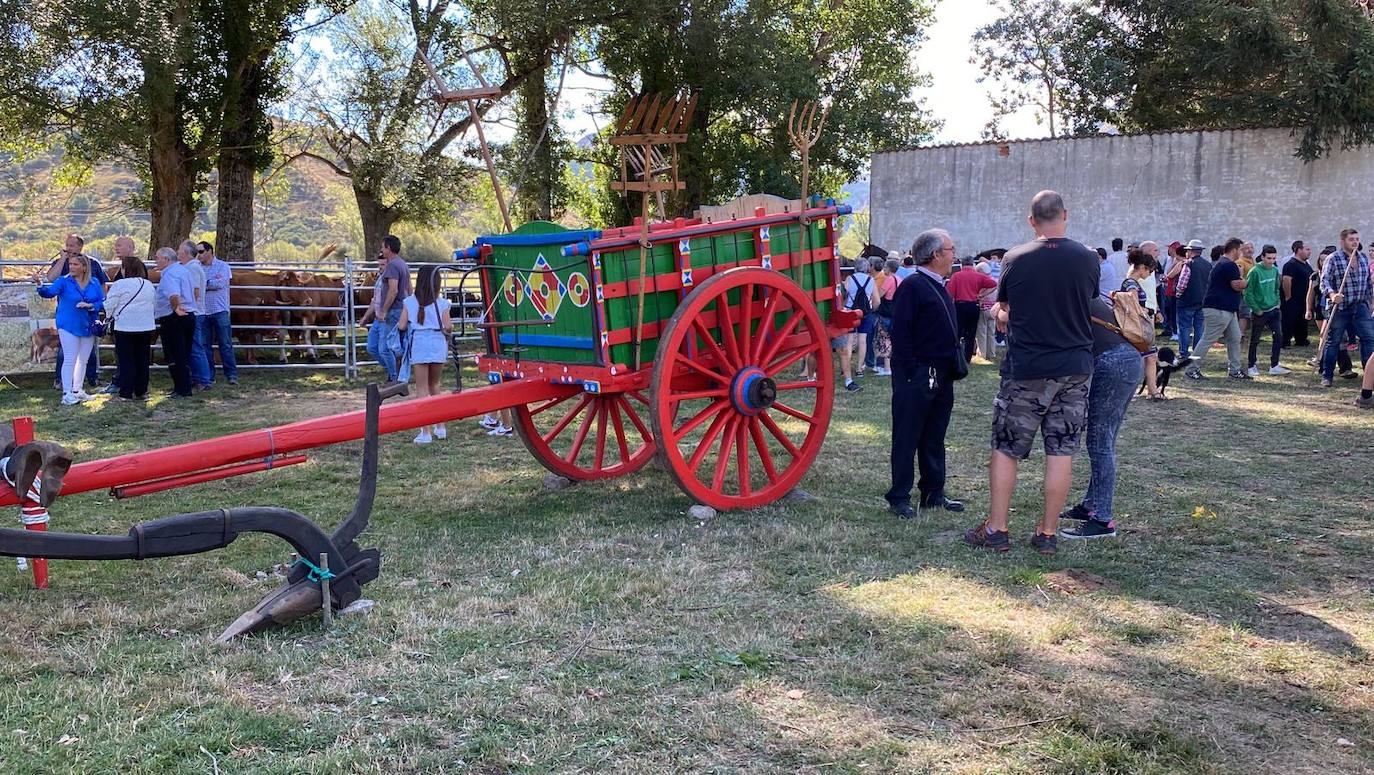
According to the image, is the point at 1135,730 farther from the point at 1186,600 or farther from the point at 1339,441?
the point at 1339,441

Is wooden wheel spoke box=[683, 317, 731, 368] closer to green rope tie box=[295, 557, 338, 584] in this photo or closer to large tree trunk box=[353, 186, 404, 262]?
green rope tie box=[295, 557, 338, 584]

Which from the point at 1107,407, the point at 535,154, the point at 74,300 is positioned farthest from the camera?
the point at 535,154

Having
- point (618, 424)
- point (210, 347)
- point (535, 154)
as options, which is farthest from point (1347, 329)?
point (535, 154)

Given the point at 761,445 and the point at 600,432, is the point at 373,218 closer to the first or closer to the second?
the point at 600,432

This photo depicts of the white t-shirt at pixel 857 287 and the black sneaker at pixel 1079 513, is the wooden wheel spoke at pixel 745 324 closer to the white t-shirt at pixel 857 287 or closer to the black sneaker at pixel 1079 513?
the black sneaker at pixel 1079 513

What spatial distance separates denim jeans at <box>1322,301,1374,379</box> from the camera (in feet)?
37.0

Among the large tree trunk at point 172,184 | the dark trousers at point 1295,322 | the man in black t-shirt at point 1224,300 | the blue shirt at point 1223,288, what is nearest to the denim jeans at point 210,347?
the large tree trunk at point 172,184

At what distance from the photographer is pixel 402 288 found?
9.90 m

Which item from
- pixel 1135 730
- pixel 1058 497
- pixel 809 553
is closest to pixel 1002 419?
pixel 1058 497

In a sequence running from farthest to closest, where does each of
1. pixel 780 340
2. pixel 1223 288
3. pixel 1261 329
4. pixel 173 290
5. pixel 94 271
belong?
pixel 1261 329 < pixel 1223 288 < pixel 173 290 < pixel 94 271 < pixel 780 340

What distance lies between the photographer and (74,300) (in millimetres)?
10734

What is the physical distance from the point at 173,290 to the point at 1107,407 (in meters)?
9.58

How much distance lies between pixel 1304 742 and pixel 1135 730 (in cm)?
51

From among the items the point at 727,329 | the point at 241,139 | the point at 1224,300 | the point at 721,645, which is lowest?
the point at 721,645
